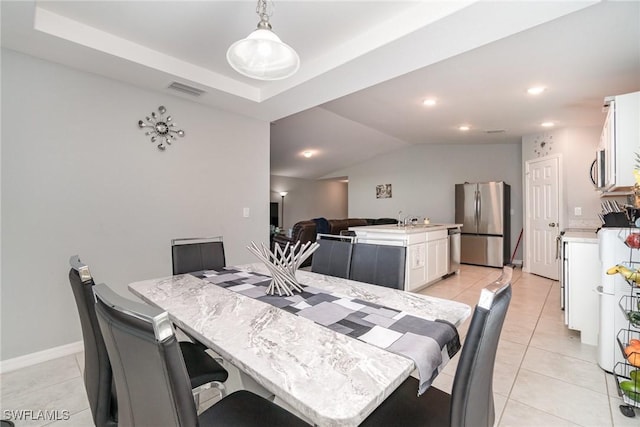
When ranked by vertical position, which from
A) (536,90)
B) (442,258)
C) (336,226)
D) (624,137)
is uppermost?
(536,90)

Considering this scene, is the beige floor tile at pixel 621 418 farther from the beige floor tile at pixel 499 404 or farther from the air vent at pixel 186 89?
the air vent at pixel 186 89

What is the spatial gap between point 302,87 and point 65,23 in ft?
5.97

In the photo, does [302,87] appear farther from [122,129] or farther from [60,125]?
[60,125]

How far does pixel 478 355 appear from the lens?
0.76m

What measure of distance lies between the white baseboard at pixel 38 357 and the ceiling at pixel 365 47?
7.65 ft

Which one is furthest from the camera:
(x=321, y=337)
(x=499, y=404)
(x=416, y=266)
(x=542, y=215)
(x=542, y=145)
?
(x=542, y=145)

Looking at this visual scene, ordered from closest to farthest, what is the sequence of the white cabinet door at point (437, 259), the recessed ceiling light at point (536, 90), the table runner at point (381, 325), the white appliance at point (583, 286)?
1. the table runner at point (381, 325)
2. the white appliance at point (583, 286)
3. the recessed ceiling light at point (536, 90)
4. the white cabinet door at point (437, 259)

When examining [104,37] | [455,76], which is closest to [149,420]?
[104,37]

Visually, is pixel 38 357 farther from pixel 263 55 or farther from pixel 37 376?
pixel 263 55

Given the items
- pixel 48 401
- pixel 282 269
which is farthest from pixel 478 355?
pixel 48 401

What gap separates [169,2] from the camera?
1.90 meters

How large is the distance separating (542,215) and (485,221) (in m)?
1.01

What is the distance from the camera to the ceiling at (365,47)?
1.92 metres

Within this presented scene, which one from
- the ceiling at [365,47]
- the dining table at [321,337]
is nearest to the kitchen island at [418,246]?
the ceiling at [365,47]
